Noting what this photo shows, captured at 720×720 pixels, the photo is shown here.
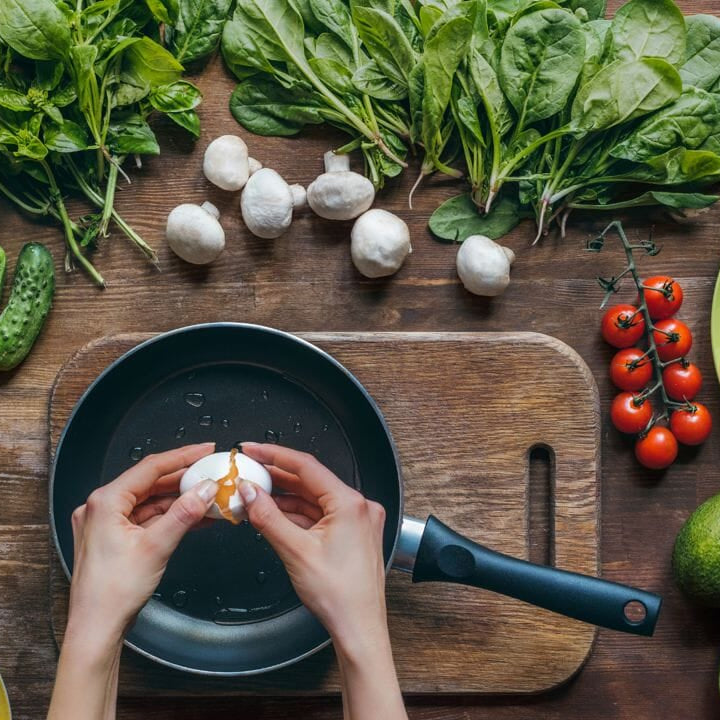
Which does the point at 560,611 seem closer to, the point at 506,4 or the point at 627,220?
the point at 627,220

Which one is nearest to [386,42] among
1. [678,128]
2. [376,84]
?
[376,84]

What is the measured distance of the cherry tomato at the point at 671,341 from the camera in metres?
1.07

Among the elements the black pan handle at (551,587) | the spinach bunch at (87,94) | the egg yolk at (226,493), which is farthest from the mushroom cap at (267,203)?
the black pan handle at (551,587)

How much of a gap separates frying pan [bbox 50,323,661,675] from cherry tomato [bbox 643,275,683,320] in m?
0.38

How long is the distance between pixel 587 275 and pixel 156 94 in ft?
1.95

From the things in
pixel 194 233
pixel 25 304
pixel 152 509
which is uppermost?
pixel 194 233

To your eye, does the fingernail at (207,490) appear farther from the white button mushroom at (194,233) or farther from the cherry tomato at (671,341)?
the cherry tomato at (671,341)

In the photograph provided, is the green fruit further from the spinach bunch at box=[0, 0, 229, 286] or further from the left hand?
the spinach bunch at box=[0, 0, 229, 286]

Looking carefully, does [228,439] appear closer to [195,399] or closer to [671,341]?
[195,399]

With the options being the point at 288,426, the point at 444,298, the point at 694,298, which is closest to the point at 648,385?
the point at 694,298

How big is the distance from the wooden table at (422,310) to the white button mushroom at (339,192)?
0.09 feet

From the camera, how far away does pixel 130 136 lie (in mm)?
1074

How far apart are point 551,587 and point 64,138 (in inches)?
30.5

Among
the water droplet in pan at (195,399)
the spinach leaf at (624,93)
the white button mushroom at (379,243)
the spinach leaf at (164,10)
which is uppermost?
the spinach leaf at (624,93)
